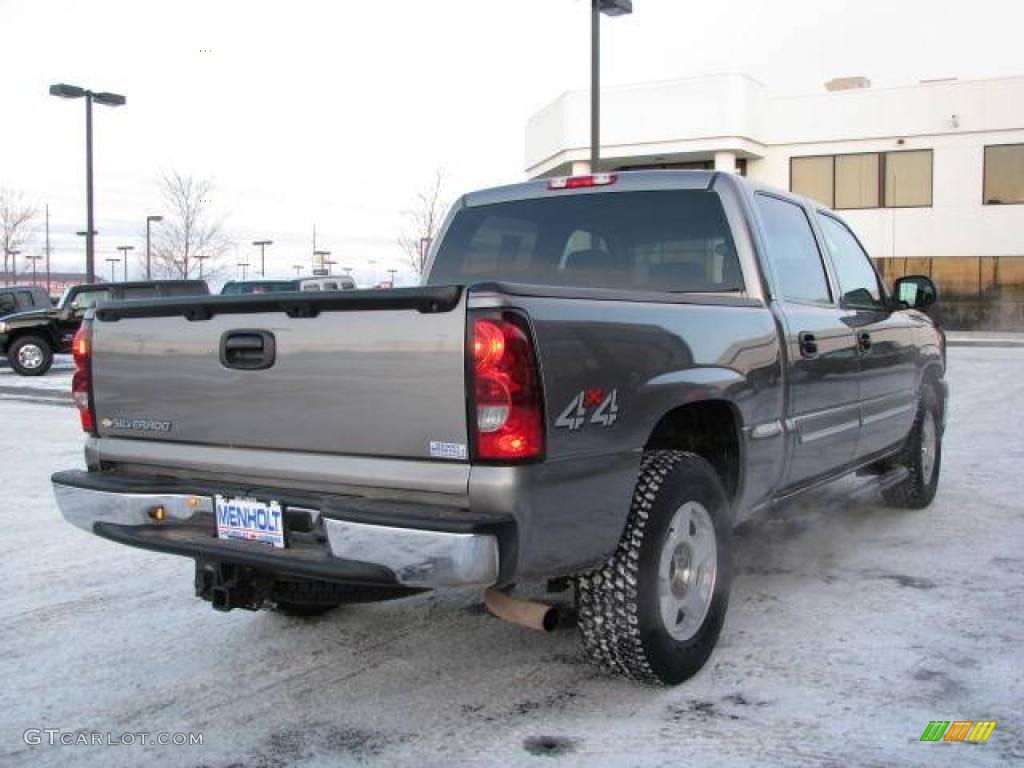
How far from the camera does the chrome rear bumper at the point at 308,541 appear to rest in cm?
288

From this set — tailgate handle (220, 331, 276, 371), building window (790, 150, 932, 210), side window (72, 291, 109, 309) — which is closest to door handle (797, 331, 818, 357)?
tailgate handle (220, 331, 276, 371)

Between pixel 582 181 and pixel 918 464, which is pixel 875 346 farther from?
pixel 582 181

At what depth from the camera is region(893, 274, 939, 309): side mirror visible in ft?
20.6

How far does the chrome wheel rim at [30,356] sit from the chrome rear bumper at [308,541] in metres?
17.6

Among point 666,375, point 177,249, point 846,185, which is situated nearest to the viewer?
point 666,375

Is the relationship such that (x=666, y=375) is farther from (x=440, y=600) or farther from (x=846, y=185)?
(x=846, y=185)

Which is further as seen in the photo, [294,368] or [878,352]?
[878,352]

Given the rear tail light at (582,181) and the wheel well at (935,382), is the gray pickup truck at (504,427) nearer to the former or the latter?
the rear tail light at (582,181)

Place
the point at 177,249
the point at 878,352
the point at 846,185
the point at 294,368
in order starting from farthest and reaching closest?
the point at 177,249 → the point at 846,185 → the point at 878,352 → the point at 294,368

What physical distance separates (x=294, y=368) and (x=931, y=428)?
16.4ft

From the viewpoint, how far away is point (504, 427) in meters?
2.94

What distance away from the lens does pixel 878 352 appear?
558 cm

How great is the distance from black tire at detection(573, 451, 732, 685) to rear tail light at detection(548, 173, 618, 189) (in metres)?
1.62

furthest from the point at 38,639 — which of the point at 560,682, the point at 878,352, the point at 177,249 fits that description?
the point at 177,249
